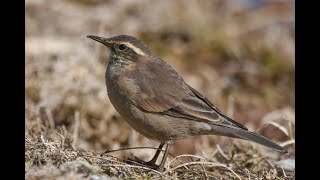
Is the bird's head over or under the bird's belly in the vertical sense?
over

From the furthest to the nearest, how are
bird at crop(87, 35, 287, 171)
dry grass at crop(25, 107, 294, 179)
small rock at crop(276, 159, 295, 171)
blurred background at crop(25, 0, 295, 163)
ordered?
blurred background at crop(25, 0, 295, 163) < small rock at crop(276, 159, 295, 171) < bird at crop(87, 35, 287, 171) < dry grass at crop(25, 107, 294, 179)

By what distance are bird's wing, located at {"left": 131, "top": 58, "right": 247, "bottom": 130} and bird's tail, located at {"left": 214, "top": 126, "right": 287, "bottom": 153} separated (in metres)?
0.06

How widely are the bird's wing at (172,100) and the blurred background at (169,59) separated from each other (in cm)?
140

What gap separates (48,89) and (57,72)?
41 cm

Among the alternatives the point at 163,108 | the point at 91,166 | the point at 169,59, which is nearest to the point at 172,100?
the point at 163,108

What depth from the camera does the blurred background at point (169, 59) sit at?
31.2ft

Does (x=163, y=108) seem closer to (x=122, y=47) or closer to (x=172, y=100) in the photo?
(x=172, y=100)

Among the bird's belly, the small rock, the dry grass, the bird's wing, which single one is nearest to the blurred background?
the small rock

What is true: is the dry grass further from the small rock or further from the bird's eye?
the bird's eye

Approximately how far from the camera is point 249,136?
6.93 m

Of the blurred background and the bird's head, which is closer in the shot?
the bird's head

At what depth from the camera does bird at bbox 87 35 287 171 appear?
7.18 meters

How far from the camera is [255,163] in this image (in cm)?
797
